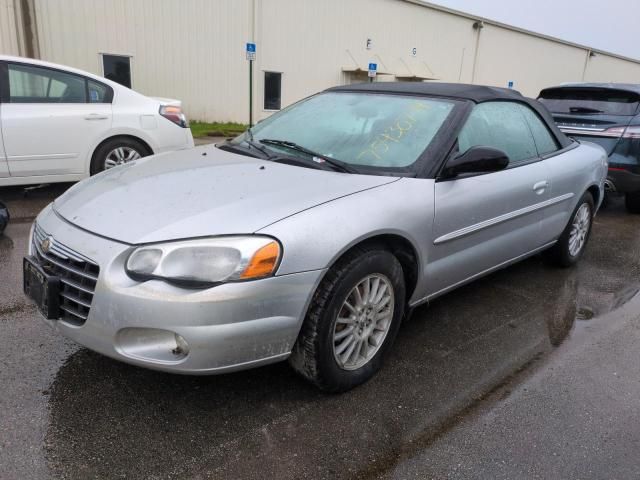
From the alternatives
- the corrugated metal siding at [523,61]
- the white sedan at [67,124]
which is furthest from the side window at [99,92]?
the corrugated metal siding at [523,61]

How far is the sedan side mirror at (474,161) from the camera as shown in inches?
114

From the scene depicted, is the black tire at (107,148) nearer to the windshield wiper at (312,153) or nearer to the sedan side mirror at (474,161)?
the windshield wiper at (312,153)

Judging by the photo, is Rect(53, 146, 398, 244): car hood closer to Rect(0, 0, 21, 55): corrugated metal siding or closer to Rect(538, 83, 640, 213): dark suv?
Rect(538, 83, 640, 213): dark suv

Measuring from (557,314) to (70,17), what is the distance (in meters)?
13.3

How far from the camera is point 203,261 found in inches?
83.7

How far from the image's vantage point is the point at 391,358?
301cm

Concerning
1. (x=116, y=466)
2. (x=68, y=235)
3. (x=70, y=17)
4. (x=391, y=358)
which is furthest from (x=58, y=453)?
(x=70, y=17)

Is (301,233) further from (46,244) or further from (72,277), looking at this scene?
(46,244)

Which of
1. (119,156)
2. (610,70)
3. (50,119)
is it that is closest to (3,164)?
(50,119)

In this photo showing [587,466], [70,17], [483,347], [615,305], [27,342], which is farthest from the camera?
[70,17]

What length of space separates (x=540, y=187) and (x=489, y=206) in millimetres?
722

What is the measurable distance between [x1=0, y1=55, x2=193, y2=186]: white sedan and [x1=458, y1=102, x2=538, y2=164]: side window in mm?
4066

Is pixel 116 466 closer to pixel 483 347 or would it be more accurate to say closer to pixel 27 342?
pixel 27 342

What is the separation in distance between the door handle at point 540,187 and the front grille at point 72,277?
287 cm
